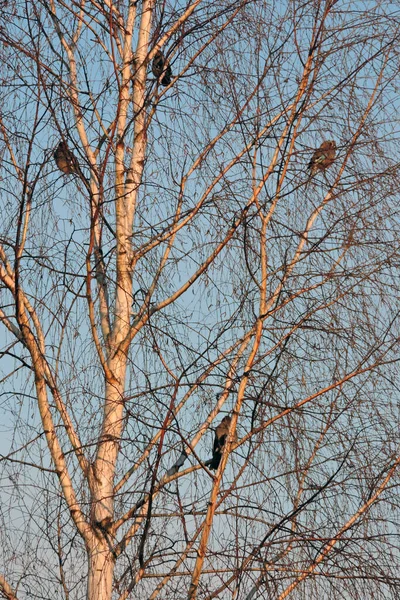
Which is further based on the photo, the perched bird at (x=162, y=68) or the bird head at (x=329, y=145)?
the perched bird at (x=162, y=68)

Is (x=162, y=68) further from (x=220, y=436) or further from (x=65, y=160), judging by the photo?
(x=220, y=436)

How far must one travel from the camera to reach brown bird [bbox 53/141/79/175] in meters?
4.16

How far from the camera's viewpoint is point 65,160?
13.9 ft

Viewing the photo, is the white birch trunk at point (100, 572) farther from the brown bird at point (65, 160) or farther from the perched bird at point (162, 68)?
the perched bird at point (162, 68)

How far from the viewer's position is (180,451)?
3871mm

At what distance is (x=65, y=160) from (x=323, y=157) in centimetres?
110

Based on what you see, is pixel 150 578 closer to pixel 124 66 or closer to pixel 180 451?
pixel 180 451

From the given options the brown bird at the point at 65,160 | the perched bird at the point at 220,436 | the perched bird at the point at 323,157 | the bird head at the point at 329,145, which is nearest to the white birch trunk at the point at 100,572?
the perched bird at the point at 220,436

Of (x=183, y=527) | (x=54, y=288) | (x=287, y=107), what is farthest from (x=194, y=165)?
(x=183, y=527)

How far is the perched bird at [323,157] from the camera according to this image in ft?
13.7

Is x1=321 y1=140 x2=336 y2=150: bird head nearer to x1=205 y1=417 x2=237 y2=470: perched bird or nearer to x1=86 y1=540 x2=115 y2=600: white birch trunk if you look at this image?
x1=205 y1=417 x2=237 y2=470: perched bird

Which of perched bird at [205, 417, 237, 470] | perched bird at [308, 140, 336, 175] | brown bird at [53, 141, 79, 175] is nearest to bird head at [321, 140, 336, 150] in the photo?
perched bird at [308, 140, 336, 175]

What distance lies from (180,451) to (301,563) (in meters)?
0.63

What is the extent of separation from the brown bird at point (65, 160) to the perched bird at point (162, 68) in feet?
2.39
